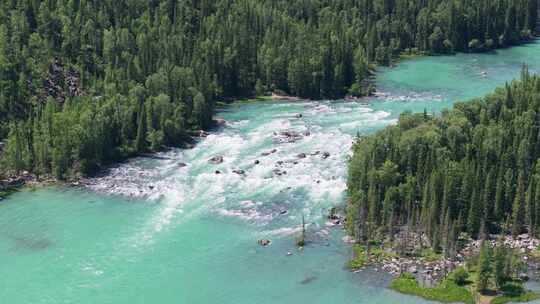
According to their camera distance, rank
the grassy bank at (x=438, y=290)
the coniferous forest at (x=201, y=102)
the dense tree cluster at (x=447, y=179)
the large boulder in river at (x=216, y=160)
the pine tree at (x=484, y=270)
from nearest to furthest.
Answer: the pine tree at (x=484, y=270), the grassy bank at (x=438, y=290), the dense tree cluster at (x=447, y=179), the coniferous forest at (x=201, y=102), the large boulder in river at (x=216, y=160)

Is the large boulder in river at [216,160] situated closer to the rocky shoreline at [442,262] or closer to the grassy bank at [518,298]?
the rocky shoreline at [442,262]

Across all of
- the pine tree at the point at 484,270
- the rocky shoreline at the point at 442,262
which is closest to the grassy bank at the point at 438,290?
the rocky shoreline at the point at 442,262

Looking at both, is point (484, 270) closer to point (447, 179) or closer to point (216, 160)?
point (447, 179)

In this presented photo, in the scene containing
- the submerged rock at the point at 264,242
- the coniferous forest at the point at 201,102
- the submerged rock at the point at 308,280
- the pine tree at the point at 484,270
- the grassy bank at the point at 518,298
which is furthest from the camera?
the coniferous forest at the point at 201,102

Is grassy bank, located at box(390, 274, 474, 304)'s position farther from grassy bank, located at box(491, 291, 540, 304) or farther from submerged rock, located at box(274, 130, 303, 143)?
submerged rock, located at box(274, 130, 303, 143)

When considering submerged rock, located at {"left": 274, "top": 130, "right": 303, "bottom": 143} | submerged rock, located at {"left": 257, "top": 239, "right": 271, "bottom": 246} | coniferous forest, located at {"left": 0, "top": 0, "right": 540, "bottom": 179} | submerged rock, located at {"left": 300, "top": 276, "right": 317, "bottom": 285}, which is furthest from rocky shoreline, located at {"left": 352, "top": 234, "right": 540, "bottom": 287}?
submerged rock, located at {"left": 274, "top": 130, "right": 303, "bottom": 143}

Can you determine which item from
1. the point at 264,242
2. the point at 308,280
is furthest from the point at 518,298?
the point at 264,242

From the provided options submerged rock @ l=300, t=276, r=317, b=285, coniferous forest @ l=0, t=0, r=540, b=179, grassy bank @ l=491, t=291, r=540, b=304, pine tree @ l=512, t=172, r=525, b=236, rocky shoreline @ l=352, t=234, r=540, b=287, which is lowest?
grassy bank @ l=491, t=291, r=540, b=304
